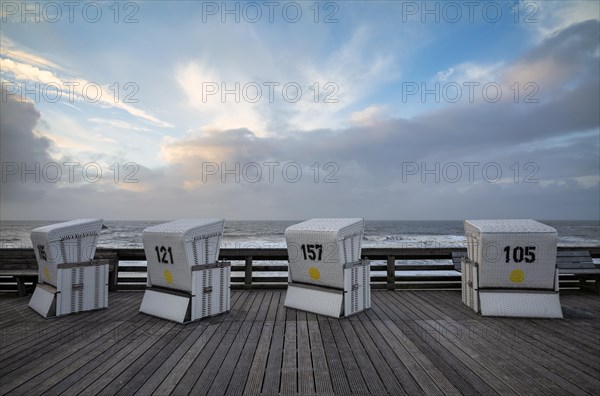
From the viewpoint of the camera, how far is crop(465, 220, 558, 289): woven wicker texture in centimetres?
502

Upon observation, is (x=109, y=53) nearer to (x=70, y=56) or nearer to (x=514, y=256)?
(x=70, y=56)

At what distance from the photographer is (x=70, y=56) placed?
977 centimetres

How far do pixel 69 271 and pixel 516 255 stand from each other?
728 cm

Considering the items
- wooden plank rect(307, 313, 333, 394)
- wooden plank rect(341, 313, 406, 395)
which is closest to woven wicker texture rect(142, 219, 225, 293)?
wooden plank rect(307, 313, 333, 394)

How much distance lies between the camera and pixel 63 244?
211 inches

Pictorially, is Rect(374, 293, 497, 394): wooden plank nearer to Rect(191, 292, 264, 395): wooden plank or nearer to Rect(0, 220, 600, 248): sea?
Rect(191, 292, 264, 395): wooden plank

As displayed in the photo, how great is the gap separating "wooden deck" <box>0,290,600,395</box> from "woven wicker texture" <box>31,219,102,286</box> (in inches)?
32.1

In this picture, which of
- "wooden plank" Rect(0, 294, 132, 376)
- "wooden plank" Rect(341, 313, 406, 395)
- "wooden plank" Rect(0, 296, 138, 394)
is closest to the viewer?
"wooden plank" Rect(341, 313, 406, 395)

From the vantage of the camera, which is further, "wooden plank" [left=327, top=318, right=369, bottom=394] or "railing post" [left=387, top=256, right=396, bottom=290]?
"railing post" [left=387, top=256, right=396, bottom=290]


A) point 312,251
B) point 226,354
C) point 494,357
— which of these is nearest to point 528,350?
point 494,357

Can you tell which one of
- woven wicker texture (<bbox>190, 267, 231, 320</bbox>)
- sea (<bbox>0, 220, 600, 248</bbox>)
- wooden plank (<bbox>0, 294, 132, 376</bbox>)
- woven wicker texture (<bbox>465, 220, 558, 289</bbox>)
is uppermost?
woven wicker texture (<bbox>465, 220, 558, 289</bbox>)

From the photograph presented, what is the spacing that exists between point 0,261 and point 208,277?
5.33 m

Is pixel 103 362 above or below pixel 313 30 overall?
below

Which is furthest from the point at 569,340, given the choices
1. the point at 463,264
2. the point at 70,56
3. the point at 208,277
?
the point at 70,56
